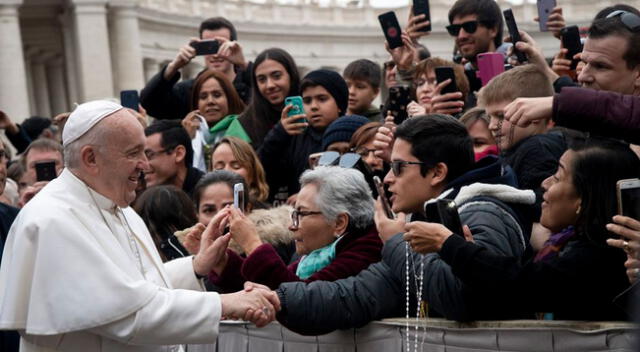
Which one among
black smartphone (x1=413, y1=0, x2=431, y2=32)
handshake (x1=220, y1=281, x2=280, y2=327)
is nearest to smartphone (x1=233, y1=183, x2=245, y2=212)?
handshake (x1=220, y1=281, x2=280, y2=327)

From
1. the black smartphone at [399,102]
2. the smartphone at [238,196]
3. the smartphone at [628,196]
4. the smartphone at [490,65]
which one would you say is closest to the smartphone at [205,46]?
the black smartphone at [399,102]

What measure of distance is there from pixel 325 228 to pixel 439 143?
1049mm

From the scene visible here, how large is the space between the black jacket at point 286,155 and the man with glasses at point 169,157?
0.75 metres

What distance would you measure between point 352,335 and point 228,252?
3.99 ft

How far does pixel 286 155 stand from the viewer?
36.8 feet

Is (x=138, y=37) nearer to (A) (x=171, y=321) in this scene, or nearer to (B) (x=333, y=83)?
(B) (x=333, y=83)

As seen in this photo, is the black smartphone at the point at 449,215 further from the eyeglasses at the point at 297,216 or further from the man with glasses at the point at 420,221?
the eyeglasses at the point at 297,216

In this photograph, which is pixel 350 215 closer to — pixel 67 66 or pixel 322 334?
pixel 322 334

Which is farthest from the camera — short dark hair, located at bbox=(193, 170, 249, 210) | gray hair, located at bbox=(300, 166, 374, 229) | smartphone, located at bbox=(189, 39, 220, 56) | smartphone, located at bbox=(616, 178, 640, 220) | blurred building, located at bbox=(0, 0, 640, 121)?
blurred building, located at bbox=(0, 0, 640, 121)

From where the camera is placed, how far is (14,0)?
4272 centimetres

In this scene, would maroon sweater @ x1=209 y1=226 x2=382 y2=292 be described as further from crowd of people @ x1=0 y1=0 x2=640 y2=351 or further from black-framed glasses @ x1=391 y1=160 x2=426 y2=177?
black-framed glasses @ x1=391 y1=160 x2=426 y2=177

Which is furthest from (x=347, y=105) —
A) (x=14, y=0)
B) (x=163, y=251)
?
(x=14, y=0)

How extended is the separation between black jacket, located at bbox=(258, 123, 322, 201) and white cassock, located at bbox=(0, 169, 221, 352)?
4602 millimetres

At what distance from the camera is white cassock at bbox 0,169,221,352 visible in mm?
6117
